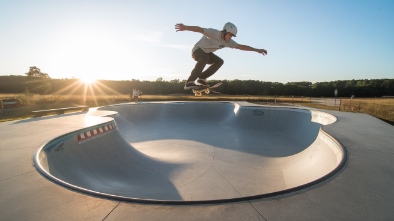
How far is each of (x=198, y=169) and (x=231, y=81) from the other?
2041 inches

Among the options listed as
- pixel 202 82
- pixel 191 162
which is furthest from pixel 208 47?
pixel 191 162

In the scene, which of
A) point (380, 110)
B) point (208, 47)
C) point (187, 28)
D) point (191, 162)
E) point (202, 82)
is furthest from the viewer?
point (380, 110)

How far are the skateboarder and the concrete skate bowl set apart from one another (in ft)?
9.59

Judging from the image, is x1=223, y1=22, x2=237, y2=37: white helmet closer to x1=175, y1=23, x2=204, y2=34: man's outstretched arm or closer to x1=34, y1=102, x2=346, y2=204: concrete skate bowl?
x1=175, y1=23, x2=204, y2=34: man's outstretched arm

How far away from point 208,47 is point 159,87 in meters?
50.7

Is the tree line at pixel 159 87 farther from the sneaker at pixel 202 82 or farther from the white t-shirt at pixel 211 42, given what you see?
the white t-shirt at pixel 211 42

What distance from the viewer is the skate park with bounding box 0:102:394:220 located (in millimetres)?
2496

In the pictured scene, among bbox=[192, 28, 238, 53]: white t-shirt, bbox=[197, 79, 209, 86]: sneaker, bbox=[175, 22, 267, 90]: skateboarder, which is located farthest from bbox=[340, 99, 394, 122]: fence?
bbox=[192, 28, 238, 53]: white t-shirt

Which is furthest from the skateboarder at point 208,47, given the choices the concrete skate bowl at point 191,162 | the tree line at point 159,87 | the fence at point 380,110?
the tree line at point 159,87

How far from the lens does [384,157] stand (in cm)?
434

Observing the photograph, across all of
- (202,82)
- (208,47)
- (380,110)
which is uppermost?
(208,47)

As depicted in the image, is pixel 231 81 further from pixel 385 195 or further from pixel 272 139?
pixel 385 195

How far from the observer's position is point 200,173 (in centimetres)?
691

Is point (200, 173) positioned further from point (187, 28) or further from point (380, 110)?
point (380, 110)
